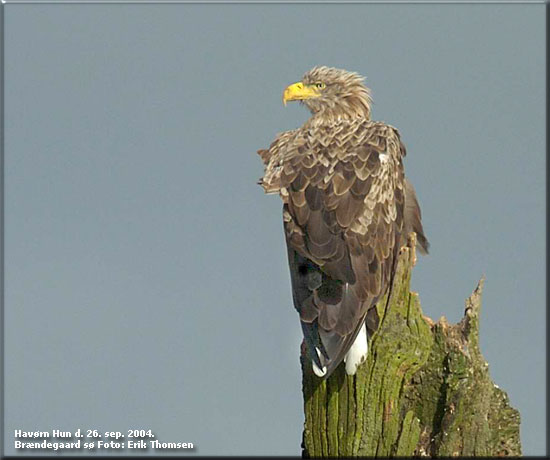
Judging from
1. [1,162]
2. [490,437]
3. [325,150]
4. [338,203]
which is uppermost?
[1,162]

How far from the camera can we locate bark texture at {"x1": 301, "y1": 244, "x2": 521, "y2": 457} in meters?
8.20

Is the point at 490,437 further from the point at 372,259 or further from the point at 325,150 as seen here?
the point at 325,150

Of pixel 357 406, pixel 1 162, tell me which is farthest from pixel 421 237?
pixel 1 162

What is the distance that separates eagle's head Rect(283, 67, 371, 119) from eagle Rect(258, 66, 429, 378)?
112cm

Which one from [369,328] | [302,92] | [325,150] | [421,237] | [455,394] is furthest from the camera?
[302,92]

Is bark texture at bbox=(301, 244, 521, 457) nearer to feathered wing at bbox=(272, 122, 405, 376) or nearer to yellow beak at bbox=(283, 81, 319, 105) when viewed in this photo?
feathered wing at bbox=(272, 122, 405, 376)

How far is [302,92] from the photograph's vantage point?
12078 mm

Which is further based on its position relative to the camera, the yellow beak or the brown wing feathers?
the yellow beak

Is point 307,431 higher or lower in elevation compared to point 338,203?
lower

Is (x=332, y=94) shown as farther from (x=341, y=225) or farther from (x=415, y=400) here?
(x=415, y=400)

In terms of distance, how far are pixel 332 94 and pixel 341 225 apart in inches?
132

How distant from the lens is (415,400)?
8461 millimetres

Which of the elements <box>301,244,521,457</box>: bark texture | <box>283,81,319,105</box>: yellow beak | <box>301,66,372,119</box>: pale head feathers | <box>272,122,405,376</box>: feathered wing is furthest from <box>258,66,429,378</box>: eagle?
<box>283,81,319,105</box>: yellow beak

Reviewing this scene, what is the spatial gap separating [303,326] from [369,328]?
2.24ft
